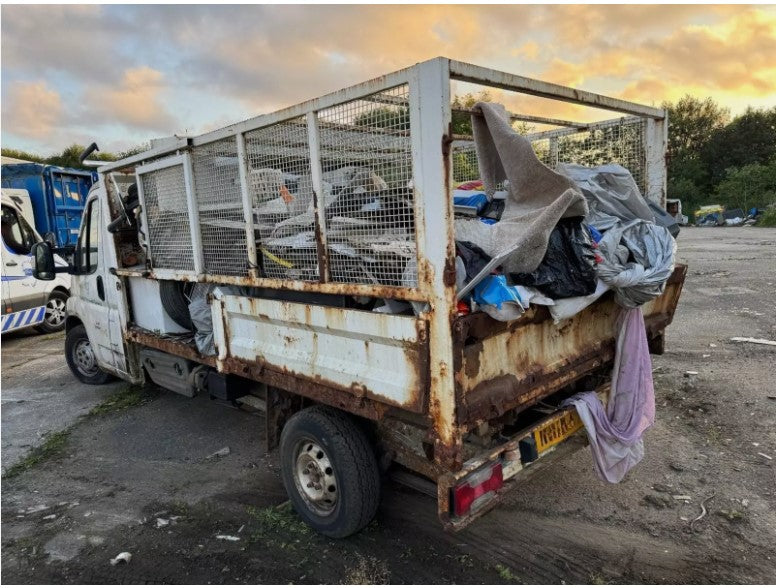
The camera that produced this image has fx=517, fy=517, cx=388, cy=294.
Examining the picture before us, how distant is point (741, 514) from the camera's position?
9.75 feet

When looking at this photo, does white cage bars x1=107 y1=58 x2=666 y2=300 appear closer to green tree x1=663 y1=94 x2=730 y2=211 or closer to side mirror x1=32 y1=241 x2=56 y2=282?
side mirror x1=32 y1=241 x2=56 y2=282

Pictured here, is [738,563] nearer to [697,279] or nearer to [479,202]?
[479,202]

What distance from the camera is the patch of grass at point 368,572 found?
8.61ft

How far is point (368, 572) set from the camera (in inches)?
106

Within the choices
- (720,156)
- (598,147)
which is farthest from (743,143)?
(598,147)

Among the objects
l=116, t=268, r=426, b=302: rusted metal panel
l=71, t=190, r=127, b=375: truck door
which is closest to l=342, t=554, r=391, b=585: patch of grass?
l=116, t=268, r=426, b=302: rusted metal panel

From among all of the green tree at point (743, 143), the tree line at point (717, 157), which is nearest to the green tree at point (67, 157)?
the tree line at point (717, 157)

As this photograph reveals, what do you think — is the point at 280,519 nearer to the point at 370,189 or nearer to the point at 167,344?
the point at 167,344

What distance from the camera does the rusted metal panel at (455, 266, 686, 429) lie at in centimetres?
225

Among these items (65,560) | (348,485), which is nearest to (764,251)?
(348,485)

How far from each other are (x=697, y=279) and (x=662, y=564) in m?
8.87

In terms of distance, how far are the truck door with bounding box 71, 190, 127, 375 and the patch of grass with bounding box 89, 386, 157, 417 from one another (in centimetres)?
41

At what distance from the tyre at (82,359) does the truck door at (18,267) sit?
3.37 metres

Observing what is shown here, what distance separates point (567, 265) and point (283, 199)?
61.4 inches
